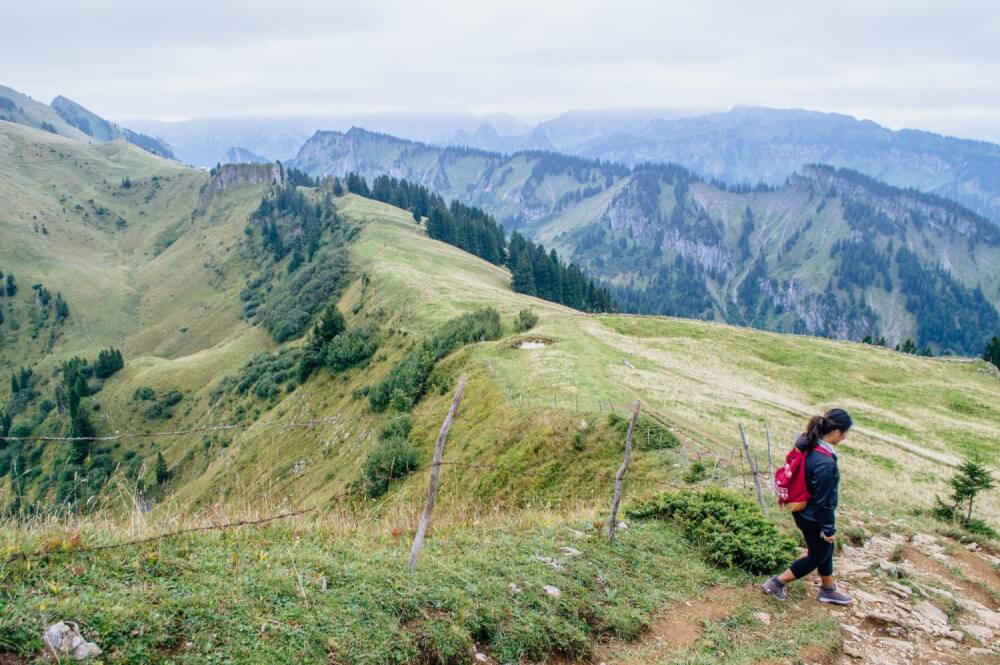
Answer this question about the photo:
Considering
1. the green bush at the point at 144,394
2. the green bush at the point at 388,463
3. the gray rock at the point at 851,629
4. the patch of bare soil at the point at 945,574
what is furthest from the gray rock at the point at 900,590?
the green bush at the point at 144,394

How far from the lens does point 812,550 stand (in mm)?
9500

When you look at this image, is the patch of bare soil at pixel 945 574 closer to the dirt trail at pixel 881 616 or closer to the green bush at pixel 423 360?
the dirt trail at pixel 881 616

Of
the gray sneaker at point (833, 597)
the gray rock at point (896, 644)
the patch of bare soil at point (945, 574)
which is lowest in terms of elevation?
the patch of bare soil at point (945, 574)

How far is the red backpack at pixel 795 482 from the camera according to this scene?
9224 mm

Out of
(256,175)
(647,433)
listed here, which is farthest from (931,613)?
(256,175)

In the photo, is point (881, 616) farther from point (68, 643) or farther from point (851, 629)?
point (68, 643)

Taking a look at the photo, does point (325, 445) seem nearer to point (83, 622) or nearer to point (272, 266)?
point (83, 622)

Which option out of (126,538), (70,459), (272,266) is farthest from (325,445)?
(272,266)

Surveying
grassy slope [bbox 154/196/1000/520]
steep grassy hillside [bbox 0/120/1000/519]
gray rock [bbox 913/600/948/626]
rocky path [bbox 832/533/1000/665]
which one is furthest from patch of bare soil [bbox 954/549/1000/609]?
steep grassy hillside [bbox 0/120/1000/519]

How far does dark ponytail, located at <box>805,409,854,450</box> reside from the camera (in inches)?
353

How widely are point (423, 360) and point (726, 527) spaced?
30438mm

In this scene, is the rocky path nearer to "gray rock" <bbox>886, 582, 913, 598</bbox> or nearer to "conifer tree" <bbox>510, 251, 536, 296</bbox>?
"gray rock" <bbox>886, 582, 913, 598</bbox>

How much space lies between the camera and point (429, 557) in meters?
8.91

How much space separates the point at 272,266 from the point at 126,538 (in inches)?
5609
